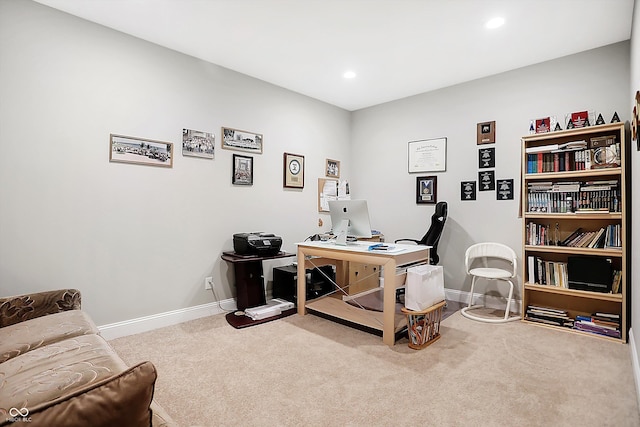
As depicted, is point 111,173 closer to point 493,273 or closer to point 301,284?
point 301,284

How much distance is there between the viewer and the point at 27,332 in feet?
6.12

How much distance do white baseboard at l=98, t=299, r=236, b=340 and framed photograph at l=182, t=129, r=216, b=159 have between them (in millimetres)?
1624

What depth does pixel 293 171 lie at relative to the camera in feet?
14.4

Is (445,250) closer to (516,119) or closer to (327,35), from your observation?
(516,119)

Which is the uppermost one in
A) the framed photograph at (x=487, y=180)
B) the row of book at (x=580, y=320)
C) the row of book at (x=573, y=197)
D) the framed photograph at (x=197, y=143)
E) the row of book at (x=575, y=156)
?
the framed photograph at (x=197, y=143)

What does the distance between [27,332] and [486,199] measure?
14.1 ft

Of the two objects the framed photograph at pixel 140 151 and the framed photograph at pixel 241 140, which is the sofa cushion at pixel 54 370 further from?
the framed photograph at pixel 241 140

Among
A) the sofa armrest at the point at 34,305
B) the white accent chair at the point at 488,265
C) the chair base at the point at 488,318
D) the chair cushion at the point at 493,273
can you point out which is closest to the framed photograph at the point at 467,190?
the white accent chair at the point at 488,265

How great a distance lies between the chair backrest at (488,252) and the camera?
363cm

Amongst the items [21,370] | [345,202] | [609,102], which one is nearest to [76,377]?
[21,370]

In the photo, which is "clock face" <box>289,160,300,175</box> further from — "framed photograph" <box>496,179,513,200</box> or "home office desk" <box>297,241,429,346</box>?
"framed photograph" <box>496,179,513,200</box>

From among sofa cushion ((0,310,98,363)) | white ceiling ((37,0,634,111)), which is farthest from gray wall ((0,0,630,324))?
sofa cushion ((0,310,98,363))

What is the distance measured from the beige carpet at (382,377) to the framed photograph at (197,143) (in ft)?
5.85

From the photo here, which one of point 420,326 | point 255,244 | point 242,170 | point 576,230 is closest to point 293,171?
point 242,170
